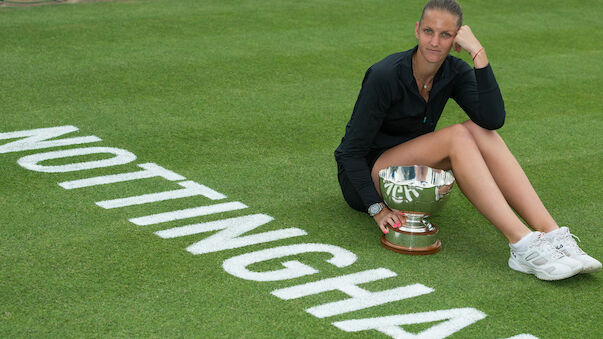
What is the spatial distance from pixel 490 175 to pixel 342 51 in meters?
4.84

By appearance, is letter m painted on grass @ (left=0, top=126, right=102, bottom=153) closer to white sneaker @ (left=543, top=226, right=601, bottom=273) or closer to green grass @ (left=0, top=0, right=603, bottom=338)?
green grass @ (left=0, top=0, right=603, bottom=338)

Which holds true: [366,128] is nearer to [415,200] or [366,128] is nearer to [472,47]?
[415,200]

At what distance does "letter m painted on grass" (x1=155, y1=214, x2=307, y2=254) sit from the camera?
4.42 metres

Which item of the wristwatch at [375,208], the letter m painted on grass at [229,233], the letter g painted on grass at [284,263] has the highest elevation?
the wristwatch at [375,208]

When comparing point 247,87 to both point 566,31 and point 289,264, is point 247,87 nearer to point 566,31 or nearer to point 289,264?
point 289,264

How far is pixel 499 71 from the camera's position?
8531mm

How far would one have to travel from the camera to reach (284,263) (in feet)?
14.0

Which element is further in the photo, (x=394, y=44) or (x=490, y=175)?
(x=394, y=44)

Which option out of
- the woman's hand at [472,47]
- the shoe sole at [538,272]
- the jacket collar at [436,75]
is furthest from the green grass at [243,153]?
the woman's hand at [472,47]

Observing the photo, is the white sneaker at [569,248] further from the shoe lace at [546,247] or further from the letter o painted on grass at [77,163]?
the letter o painted on grass at [77,163]

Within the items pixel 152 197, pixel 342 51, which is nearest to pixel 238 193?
pixel 152 197

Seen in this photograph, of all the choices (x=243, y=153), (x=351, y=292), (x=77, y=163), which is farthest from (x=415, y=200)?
(x=77, y=163)

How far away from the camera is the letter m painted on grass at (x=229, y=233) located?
4422mm

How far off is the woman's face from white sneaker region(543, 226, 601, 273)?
1.05 m
